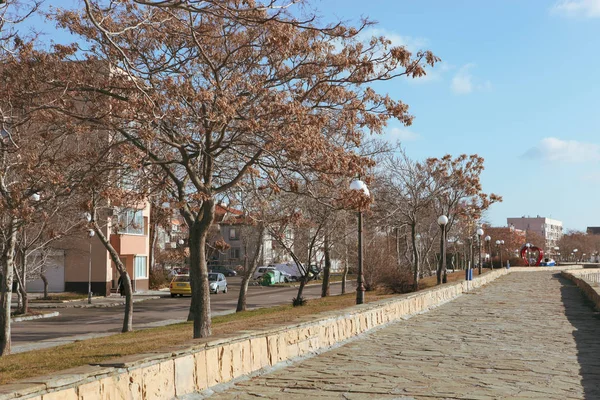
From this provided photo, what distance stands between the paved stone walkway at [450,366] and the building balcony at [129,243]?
35.4 metres

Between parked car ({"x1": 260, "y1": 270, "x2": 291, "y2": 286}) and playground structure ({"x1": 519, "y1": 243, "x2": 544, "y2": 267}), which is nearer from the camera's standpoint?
parked car ({"x1": 260, "y1": 270, "x2": 291, "y2": 286})

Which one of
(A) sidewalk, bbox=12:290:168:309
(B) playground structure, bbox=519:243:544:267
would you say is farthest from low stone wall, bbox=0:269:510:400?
(B) playground structure, bbox=519:243:544:267

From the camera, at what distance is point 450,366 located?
9.83m

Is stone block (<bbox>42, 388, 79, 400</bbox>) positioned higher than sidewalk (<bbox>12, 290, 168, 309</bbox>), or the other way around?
stone block (<bbox>42, 388, 79, 400</bbox>)

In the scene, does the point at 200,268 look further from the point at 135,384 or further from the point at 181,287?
the point at 181,287

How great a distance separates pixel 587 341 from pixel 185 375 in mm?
8671

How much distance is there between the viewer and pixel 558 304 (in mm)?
24828

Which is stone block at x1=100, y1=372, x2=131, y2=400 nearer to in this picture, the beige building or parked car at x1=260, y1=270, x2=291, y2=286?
the beige building

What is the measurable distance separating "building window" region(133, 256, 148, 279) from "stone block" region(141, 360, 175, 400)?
4634 cm

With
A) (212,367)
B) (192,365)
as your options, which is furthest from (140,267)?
(192,365)

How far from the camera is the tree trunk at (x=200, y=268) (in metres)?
16.6

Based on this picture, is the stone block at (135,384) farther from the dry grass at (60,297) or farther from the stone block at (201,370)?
the dry grass at (60,297)

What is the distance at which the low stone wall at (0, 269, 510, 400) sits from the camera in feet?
18.7

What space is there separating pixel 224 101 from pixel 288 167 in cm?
231
